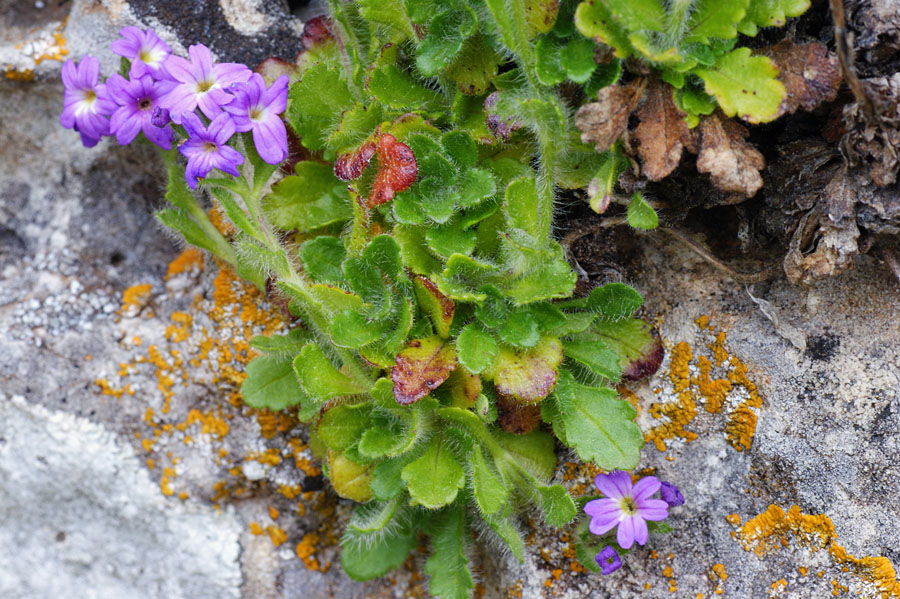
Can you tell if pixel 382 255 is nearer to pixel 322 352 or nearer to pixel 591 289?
pixel 322 352

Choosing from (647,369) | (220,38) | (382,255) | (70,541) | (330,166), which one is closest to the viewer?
(382,255)

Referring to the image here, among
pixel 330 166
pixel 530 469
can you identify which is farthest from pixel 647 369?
pixel 330 166

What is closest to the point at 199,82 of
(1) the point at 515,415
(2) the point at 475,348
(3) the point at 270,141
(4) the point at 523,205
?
(3) the point at 270,141

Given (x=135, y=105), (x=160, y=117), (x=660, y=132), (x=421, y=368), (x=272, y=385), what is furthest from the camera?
(x=272, y=385)

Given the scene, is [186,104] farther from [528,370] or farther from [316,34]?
[528,370]

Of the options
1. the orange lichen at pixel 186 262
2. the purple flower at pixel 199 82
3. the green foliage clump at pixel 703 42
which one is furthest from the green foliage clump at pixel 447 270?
the orange lichen at pixel 186 262

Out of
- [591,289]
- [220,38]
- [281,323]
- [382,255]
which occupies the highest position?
[220,38]

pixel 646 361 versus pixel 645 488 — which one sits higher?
pixel 646 361

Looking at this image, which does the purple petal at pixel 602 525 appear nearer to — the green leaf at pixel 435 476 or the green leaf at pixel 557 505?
the green leaf at pixel 557 505
